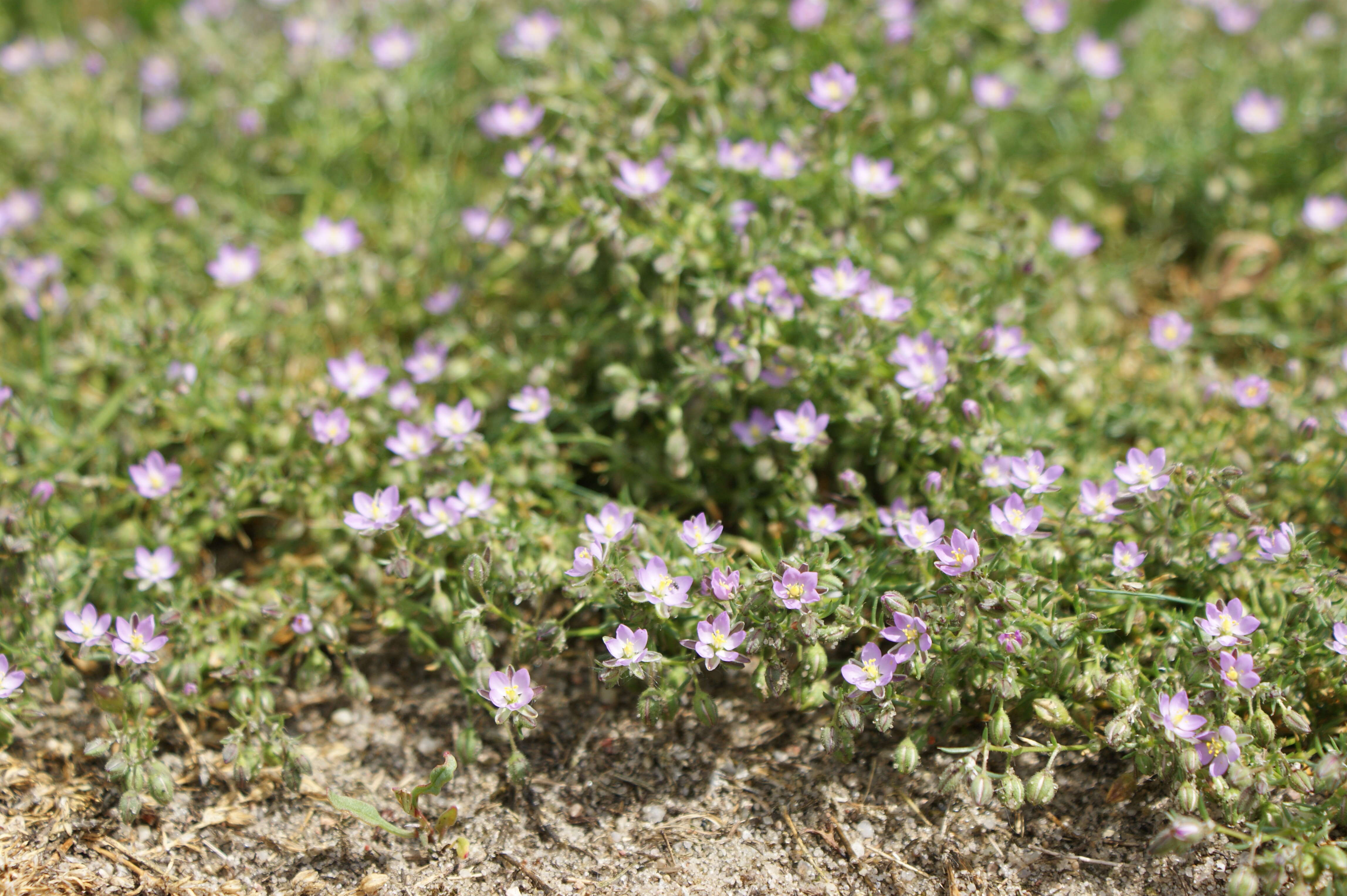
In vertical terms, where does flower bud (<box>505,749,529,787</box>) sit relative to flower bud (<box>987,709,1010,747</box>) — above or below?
below

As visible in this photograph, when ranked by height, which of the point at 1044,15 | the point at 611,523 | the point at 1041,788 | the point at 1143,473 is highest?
the point at 1044,15

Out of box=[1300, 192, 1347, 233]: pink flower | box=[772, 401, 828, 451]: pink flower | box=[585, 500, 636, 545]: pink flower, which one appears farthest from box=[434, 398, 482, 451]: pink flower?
box=[1300, 192, 1347, 233]: pink flower

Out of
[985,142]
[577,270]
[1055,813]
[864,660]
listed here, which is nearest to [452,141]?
[577,270]

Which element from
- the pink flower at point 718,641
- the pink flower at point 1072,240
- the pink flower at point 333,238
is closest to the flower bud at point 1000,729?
the pink flower at point 718,641

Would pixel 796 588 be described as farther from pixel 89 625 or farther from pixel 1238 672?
pixel 89 625

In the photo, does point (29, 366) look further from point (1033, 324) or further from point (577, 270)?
point (1033, 324)

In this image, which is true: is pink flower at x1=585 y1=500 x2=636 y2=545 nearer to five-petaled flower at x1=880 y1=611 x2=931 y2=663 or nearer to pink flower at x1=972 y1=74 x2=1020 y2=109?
five-petaled flower at x1=880 y1=611 x2=931 y2=663

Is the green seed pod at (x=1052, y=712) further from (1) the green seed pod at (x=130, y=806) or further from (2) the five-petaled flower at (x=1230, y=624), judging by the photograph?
(1) the green seed pod at (x=130, y=806)

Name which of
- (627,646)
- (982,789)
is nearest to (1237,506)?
(982,789)
